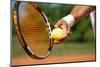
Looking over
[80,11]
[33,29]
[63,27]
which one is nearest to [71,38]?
[63,27]

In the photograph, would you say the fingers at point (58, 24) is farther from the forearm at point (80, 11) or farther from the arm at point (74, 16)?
the forearm at point (80, 11)

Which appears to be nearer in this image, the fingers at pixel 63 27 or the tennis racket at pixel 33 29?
the tennis racket at pixel 33 29

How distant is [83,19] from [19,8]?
720mm

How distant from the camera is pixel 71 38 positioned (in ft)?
7.87

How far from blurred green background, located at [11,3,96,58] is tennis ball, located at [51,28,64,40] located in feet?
0.26

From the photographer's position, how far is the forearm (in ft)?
7.91

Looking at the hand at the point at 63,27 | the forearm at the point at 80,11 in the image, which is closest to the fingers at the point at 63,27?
the hand at the point at 63,27

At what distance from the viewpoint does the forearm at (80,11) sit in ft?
7.91

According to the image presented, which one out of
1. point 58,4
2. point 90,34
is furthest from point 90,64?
point 58,4

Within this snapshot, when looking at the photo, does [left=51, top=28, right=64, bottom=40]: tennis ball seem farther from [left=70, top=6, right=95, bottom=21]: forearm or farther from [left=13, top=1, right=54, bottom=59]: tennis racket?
[left=70, top=6, right=95, bottom=21]: forearm

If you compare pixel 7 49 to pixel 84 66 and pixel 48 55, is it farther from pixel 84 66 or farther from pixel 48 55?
pixel 84 66

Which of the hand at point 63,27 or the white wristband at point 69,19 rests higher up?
the white wristband at point 69,19

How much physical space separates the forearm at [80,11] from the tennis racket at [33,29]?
295 mm

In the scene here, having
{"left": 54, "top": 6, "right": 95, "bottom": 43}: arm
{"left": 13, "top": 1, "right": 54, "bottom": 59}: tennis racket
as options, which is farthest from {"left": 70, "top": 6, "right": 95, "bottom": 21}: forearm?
{"left": 13, "top": 1, "right": 54, "bottom": 59}: tennis racket
